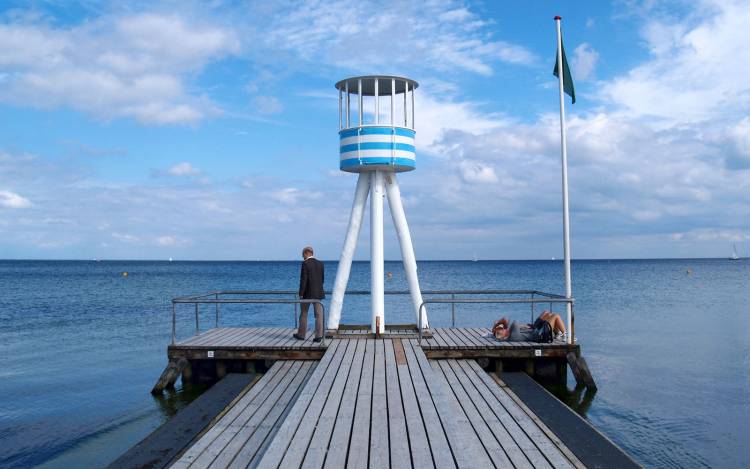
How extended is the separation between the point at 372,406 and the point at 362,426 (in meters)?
0.91

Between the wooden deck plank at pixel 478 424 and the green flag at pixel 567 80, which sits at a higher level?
the green flag at pixel 567 80

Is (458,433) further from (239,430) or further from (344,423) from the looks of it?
(239,430)

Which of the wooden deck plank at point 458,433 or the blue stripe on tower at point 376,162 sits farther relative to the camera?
the blue stripe on tower at point 376,162

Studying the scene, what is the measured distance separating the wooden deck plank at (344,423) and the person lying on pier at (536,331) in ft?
15.3

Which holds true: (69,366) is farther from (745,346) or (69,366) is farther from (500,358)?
(745,346)

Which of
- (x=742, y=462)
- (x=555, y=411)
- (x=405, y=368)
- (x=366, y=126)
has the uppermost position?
(x=366, y=126)

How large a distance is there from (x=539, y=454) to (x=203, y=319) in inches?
1258

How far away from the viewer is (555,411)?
10.7 metres

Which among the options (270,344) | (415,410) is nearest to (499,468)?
(415,410)

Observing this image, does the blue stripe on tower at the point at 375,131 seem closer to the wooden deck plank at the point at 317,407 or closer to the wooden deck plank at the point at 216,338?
the wooden deck plank at the point at 317,407

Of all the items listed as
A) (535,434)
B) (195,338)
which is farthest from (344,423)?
(195,338)

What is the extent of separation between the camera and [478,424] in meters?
8.10

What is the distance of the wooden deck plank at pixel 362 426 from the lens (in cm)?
623

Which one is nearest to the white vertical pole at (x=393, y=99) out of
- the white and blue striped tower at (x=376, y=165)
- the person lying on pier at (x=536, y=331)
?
the white and blue striped tower at (x=376, y=165)
